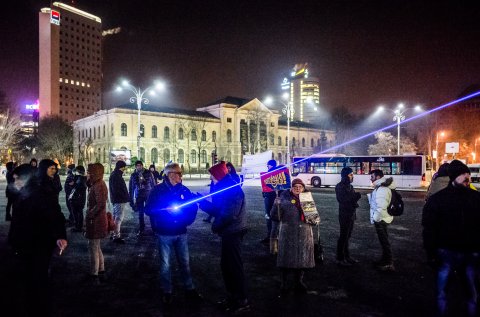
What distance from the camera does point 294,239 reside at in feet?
18.5

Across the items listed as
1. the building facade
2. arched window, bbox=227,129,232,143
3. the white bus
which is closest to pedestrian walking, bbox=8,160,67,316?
the white bus

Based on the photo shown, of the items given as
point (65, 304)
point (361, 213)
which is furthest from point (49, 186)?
point (361, 213)

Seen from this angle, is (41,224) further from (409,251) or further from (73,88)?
(73,88)

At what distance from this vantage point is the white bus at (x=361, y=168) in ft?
91.1

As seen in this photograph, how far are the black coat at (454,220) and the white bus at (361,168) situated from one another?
77.2 ft

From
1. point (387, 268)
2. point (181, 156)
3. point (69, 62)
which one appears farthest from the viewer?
point (69, 62)

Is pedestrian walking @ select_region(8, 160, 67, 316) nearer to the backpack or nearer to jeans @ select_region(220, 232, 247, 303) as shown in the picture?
jeans @ select_region(220, 232, 247, 303)

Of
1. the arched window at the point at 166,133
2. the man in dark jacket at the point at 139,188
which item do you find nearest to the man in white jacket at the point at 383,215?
the man in dark jacket at the point at 139,188

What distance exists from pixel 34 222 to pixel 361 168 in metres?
27.6

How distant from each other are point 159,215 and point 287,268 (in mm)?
1979

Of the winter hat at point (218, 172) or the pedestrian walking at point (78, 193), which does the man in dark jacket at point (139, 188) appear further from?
the winter hat at point (218, 172)

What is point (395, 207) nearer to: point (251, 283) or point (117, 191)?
point (251, 283)

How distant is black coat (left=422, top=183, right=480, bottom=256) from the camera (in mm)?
4191

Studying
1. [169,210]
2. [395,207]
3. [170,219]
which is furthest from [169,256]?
[395,207]
